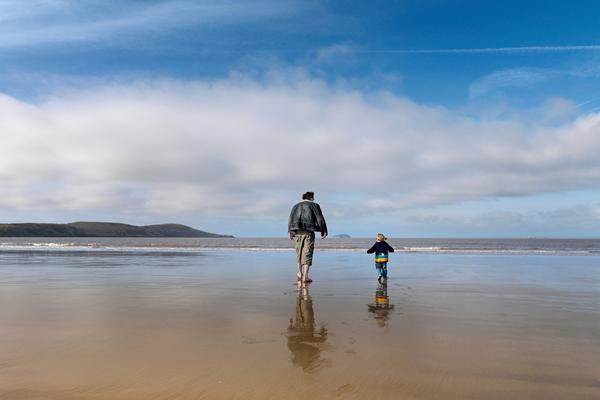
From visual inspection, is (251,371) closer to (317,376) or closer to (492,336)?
(317,376)

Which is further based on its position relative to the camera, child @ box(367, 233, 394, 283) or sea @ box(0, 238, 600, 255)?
sea @ box(0, 238, 600, 255)

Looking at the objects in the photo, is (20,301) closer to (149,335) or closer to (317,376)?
(149,335)

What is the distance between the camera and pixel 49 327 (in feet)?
19.5

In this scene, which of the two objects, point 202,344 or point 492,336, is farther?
point 492,336

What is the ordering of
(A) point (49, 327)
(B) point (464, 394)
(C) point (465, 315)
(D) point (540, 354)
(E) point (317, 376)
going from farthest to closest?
(C) point (465, 315) → (A) point (49, 327) → (D) point (540, 354) → (E) point (317, 376) → (B) point (464, 394)

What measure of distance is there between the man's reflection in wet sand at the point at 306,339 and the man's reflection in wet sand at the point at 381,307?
1037 millimetres

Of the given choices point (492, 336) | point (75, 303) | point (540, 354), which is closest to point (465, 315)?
point (492, 336)

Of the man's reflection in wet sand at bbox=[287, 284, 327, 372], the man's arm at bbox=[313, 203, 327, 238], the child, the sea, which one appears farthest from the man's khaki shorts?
the sea

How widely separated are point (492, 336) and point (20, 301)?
8.54 m

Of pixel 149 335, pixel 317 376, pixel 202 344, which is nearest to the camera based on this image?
→ pixel 317 376

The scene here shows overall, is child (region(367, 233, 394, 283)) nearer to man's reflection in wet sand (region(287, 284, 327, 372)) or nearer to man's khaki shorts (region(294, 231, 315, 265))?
man's khaki shorts (region(294, 231, 315, 265))

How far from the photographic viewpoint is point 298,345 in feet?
16.4

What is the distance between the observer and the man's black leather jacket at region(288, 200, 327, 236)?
11.4 m

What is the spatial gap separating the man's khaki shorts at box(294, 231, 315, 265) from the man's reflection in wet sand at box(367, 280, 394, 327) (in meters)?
2.04
